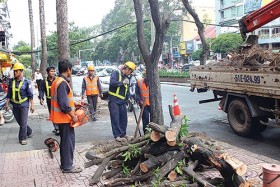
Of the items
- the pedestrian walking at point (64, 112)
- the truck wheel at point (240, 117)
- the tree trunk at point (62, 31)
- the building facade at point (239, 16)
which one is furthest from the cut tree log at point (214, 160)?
the building facade at point (239, 16)

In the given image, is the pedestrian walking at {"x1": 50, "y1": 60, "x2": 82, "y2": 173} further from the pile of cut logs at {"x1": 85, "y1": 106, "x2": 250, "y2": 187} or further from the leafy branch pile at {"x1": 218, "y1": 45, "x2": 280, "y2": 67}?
the leafy branch pile at {"x1": 218, "y1": 45, "x2": 280, "y2": 67}

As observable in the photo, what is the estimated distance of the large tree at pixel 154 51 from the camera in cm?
630

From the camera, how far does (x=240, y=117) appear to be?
28.0ft

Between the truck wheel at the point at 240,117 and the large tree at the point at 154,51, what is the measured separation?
2354 millimetres

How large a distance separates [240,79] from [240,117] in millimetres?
1040

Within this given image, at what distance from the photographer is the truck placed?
285 inches

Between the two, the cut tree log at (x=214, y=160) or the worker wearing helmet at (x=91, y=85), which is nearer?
the cut tree log at (x=214, y=160)

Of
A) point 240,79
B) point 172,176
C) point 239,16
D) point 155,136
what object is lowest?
point 172,176

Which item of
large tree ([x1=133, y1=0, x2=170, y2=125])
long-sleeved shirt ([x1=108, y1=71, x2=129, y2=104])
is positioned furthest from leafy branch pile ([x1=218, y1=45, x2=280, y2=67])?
long-sleeved shirt ([x1=108, y1=71, x2=129, y2=104])

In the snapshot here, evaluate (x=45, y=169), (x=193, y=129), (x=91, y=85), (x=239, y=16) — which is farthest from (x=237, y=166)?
(x=239, y=16)

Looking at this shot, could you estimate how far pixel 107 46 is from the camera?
62.0m

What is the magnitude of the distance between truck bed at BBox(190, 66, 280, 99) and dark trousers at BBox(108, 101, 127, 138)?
106 inches

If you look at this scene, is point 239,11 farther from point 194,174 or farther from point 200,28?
point 194,174

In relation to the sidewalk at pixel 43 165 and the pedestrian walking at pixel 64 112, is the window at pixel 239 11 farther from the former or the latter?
the pedestrian walking at pixel 64 112
